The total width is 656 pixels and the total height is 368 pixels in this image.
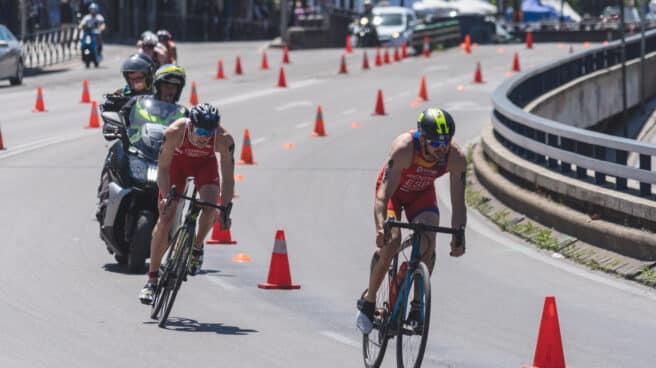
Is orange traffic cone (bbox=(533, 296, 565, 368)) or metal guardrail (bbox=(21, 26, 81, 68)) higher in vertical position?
orange traffic cone (bbox=(533, 296, 565, 368))

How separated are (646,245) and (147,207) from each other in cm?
455

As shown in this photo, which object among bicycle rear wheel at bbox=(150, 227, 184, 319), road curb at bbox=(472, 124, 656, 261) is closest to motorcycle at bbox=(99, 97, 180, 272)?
bicycle rear wheel at bbox=(150, 227, 184, 319)

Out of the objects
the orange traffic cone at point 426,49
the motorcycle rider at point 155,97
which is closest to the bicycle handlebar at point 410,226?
the motorcycle rider at point 155,97

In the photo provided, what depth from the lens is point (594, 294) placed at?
42.3 ft

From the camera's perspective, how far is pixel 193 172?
11.4m

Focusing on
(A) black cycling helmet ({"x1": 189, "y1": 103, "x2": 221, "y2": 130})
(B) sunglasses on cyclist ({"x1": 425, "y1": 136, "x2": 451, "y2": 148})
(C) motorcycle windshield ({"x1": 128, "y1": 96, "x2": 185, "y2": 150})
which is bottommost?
(C) motorcycle windshield ({"x1": 128, "y1": 96, "x2": 185, "y2": 150})

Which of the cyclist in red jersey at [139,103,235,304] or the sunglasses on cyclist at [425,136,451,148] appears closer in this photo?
the sunglasses on cyclist at [425,136,451,148]

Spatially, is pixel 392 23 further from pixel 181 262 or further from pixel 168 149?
pixel 181 262

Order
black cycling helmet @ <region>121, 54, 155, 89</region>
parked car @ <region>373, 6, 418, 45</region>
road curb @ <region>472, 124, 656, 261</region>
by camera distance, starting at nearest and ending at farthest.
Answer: road curb @ <region>472, 124, 656, 261</region> < black cycling helmet @ <region>121, 54, 155, 89</region> < parked car @ <region>373, 6, 418, 45</region>

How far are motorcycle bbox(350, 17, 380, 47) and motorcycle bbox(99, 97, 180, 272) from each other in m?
46.5

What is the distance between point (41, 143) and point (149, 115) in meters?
12.6

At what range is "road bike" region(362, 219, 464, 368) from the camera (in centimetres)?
858

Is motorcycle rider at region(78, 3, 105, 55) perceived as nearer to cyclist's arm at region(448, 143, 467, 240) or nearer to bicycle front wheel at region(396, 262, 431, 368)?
cyclist's arm at region(448, 143, 467, 240)

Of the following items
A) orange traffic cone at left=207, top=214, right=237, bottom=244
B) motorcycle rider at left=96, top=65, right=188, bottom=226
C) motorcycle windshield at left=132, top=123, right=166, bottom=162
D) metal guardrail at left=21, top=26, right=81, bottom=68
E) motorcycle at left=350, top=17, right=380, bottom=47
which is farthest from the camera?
motorcycle at left=350, top=17, right=380, bottom=47
